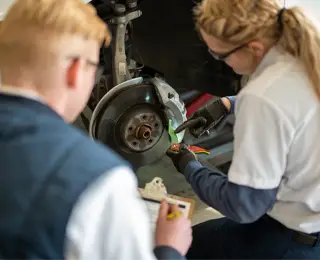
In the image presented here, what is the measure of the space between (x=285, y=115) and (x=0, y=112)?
22.1 inches

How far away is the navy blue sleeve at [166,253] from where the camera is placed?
3.48 ft

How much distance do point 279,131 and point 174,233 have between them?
292 mm

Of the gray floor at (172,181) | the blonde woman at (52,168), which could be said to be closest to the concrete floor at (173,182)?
the gray floor at (172,181)

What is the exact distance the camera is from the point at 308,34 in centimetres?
114

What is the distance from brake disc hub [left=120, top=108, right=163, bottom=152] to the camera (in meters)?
1.84

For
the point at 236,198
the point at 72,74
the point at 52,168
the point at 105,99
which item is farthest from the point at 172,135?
the point at 52,168

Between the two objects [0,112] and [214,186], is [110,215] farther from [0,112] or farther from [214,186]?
[214,186]

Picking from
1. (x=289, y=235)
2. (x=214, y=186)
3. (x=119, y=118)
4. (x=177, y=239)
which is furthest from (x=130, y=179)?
(x=119, y=118)

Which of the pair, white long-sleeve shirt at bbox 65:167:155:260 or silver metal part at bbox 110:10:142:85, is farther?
silver metal part at bbox 110:10:142:85

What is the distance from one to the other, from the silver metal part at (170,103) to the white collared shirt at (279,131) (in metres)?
0.67

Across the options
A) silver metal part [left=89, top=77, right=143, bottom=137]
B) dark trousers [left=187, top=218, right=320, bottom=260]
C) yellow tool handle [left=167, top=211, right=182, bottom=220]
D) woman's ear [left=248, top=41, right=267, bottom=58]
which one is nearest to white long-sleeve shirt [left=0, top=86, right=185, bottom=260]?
yellow tool handle [left=167, top=211, right=182, bottom=220]

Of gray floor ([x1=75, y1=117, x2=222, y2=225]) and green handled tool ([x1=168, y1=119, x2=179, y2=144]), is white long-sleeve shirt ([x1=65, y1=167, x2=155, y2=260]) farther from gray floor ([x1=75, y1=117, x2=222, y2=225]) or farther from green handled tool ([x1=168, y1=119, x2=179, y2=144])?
gray floor ([x1=75, y1=117, x2=222, y2=225])

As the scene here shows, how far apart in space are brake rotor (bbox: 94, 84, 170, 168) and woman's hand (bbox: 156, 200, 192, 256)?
2.28 ft

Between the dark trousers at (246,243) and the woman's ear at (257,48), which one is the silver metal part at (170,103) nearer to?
the dark trousers at (246,243)
